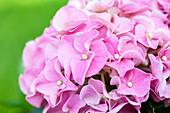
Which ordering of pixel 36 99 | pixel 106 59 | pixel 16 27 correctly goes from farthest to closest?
pixel 16 27
pixel 36 99
pixel 106 59

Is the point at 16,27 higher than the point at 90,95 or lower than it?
lower

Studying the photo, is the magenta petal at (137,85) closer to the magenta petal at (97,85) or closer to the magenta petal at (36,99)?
the magenta petal at (97,85)

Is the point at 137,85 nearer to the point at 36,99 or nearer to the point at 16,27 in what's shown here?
the point at 36,99

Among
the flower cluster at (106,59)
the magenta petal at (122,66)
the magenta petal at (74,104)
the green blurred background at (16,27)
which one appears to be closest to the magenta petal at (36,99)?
the flower cluster at (106,59)

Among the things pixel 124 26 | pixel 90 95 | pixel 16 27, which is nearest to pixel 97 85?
pixel 90 95

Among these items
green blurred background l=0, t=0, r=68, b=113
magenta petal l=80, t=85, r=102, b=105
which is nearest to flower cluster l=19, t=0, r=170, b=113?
magenta petal l=80, t=85, r=102, b=105

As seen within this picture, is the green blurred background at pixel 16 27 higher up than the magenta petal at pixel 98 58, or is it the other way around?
the magenta petal at pixel 98 58

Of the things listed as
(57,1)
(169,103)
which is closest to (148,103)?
(169,103)

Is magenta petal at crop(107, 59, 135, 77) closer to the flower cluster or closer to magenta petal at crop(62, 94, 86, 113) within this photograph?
the flower cluster
